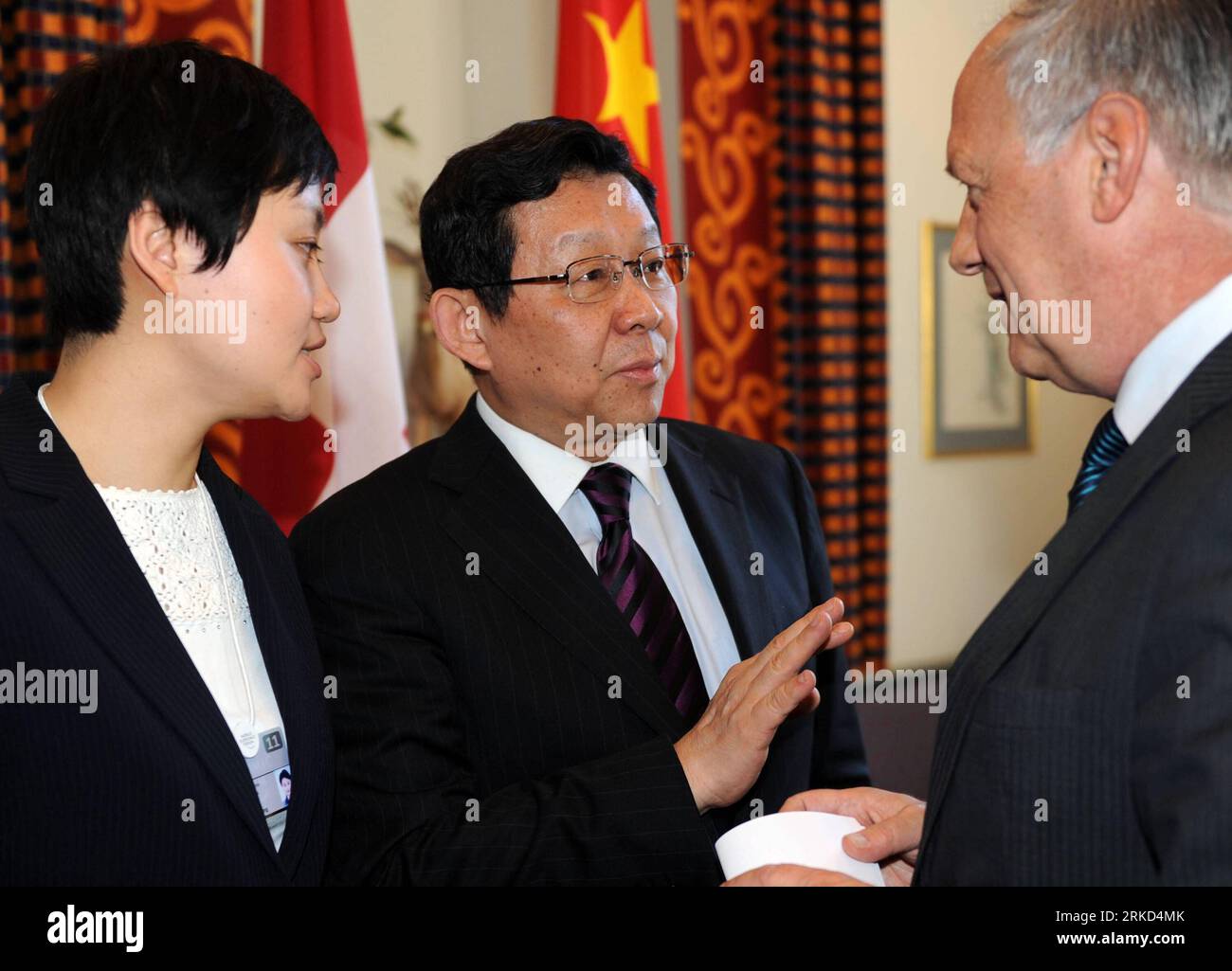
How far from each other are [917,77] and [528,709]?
471 cm

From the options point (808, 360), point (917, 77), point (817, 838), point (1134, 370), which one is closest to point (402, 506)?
point (817, 838)

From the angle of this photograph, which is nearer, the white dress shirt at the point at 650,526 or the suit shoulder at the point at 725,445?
the white dress shirt at the point at 650,526

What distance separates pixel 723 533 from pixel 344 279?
183cm

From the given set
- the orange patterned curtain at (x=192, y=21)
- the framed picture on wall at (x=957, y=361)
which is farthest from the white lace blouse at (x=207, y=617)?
the framed picture on wall at (x=957, y=361)

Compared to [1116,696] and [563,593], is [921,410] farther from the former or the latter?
[1116,696]

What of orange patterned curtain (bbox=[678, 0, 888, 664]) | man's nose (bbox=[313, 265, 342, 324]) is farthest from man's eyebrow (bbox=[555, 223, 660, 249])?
orange patterned curtain (bbox=[678, 0, 888, 664])

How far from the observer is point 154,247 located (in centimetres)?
Result: 160

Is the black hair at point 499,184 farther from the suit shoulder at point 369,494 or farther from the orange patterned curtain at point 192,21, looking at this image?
the orange patterned curtain at point 192,21

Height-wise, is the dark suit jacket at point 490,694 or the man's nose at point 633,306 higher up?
the man's nose at point 633,306

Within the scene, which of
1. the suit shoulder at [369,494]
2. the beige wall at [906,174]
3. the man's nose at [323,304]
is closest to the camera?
the man's nose at [323,304]

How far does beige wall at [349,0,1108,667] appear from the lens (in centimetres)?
431

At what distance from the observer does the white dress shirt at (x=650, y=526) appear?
7.20 ft

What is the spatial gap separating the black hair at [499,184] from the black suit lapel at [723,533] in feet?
1.54

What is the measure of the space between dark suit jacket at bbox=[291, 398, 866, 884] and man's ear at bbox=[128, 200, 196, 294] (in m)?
Answer: 0.61
